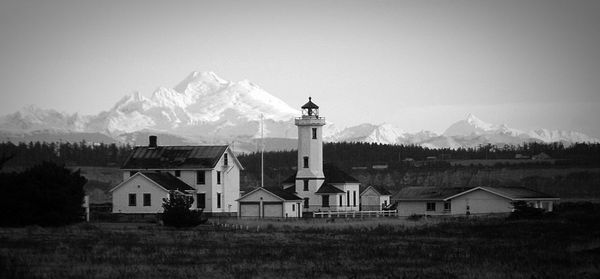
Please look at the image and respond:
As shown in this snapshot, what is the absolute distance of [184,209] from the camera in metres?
61.4

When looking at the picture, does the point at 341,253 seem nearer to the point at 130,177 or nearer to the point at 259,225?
the point at 259,225

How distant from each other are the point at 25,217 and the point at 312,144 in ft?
123

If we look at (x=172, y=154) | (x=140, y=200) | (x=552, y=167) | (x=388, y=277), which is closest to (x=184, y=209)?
(x=140, y=200)

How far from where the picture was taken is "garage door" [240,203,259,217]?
81.9 m

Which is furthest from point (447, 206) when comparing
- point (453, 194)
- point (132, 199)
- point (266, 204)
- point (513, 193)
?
point (132, 199)

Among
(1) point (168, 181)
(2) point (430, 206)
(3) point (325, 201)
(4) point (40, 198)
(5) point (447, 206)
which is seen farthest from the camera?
(3) point (325, 201)

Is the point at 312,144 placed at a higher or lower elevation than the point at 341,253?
higher

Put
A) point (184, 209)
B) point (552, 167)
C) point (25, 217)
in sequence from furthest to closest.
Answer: point (552, 167)
point (184, 209)
point (25, 217)

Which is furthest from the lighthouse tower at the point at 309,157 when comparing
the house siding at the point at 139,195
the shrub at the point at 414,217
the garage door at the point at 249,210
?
the house siding at the point at 139,195

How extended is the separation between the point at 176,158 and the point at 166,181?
4.79m

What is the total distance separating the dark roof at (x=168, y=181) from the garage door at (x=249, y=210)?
4.50 meters

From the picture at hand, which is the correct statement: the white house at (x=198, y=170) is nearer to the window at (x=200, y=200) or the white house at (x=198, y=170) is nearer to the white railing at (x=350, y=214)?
the window at (x=200, y=200)

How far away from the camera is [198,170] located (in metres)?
80.6

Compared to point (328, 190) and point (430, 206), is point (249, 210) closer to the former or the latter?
point (328, 190)
